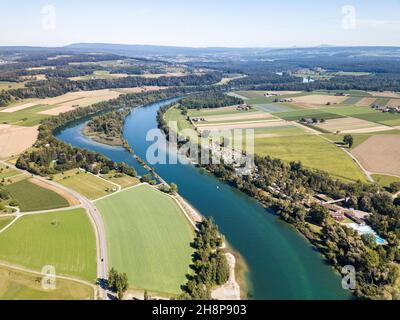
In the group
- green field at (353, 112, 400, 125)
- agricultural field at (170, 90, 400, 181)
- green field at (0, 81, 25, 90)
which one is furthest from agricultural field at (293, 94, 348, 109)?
green field at (0, 81, 25, 90)

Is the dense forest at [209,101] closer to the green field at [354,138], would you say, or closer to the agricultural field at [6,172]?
the green field at [354,138]

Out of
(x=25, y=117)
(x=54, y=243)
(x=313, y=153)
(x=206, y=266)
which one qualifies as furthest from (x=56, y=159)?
(x=313, y=153)

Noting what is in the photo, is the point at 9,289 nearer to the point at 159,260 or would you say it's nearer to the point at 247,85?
the point at 159,260

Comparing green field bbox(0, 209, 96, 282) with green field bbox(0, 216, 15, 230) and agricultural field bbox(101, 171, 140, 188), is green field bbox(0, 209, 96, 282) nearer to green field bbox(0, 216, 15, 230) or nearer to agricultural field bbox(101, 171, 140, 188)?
green field bbox(0, 216, 15, 230)

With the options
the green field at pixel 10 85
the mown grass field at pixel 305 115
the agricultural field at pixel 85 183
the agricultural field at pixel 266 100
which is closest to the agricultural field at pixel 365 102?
the mown grass field at pixel 305 115

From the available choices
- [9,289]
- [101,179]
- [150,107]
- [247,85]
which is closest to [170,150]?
[101,179]

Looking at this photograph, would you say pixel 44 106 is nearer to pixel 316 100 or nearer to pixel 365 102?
pixel 316 100

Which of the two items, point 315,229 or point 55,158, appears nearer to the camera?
point 315,229
